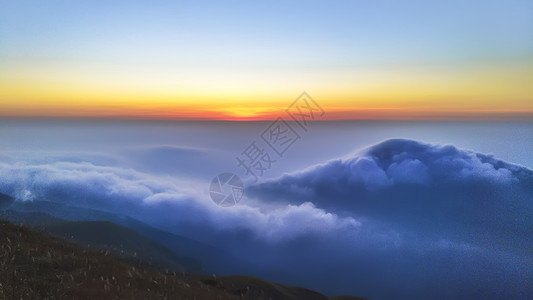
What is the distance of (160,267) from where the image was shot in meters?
14.9

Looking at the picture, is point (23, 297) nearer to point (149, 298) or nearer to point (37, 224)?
point (149, 298)

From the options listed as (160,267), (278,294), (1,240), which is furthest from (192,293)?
(278,294)

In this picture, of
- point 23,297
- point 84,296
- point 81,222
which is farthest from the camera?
point 81,222

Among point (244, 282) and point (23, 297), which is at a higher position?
point (23, 297)

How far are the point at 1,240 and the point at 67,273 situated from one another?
399 centimetres

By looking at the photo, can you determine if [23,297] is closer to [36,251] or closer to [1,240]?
[36,251]

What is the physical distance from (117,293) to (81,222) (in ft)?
142

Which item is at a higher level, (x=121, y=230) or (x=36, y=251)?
(x=36, y=251)

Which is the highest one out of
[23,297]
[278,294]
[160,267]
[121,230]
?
[23,297]

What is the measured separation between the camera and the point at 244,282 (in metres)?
19.5

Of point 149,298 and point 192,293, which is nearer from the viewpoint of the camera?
point 149,298

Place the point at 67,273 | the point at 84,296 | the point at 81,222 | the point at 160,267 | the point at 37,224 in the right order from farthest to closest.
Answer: the point at 81,222
the point at 37,224
the point at 160,267
the point at 67,273
the point at 84,296

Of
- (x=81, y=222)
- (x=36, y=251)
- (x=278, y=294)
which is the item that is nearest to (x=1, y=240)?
(x=36, y=251)

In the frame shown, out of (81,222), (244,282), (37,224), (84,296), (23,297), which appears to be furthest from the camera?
(81,222)
